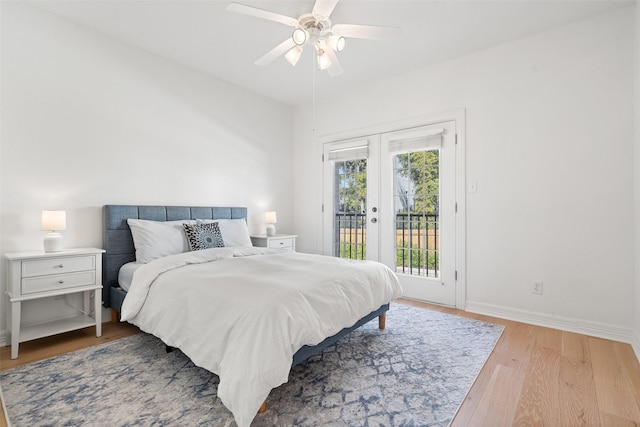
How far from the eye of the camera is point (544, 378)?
192cm

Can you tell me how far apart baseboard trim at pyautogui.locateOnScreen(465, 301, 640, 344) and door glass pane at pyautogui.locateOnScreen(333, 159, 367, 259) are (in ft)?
4.97

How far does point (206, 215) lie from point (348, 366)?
235 cm

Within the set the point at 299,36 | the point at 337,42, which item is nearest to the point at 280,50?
the point at 299,36

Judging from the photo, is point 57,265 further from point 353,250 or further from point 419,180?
point 419,180

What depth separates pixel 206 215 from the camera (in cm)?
356

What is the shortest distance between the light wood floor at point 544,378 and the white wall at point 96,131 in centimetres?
66

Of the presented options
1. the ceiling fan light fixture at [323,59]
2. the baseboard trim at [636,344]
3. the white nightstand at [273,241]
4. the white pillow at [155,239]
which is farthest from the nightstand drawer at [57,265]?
the baseboard trim at [636,344]

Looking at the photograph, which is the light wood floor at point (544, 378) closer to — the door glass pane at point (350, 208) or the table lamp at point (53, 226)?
the table lamp at point (53, 226)

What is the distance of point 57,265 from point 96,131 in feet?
4.13

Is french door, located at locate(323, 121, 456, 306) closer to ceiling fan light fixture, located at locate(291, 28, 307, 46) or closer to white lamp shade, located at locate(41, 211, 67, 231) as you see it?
ceiling fan light fixture, located at locate(291, 28, 307, 46)

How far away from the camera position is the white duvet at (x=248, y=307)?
4.72ft

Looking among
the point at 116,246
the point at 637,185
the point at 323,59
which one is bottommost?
the point at 116,246

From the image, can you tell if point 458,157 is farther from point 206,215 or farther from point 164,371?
point 164,371

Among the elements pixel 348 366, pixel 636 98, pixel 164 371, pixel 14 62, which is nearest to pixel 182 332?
pixel 164 371
